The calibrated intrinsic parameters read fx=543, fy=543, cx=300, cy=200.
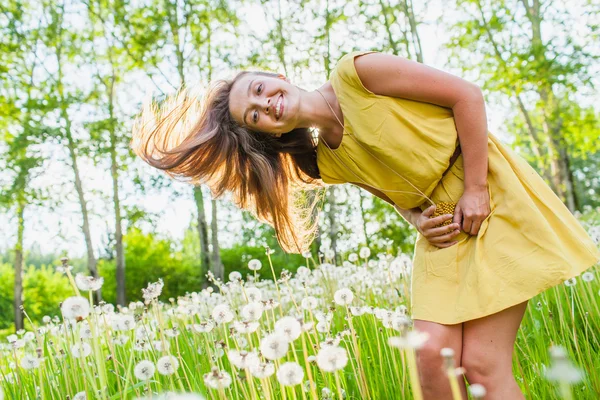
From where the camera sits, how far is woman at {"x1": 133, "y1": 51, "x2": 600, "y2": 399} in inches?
78.1

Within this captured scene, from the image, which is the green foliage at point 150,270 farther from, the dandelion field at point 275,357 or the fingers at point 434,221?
the fingers at point 434,221

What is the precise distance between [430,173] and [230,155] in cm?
111

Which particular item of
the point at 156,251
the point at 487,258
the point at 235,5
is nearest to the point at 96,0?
the point at 235,5

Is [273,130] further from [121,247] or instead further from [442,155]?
[121,247]

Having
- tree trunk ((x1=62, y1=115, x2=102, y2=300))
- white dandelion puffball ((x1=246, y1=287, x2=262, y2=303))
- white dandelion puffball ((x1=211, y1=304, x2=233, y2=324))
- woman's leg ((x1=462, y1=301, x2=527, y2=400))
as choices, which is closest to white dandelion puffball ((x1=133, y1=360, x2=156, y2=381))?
white dandelion puffball ((x1=211, y1=304, x2=233, y2=324))

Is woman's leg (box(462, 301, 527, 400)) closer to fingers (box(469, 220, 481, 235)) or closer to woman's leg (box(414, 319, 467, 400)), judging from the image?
woman's leg (box(414, 319, 467, 400))

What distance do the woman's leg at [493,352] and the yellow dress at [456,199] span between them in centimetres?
8

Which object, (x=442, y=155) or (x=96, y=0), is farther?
(x=96, y=0)

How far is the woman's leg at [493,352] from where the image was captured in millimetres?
1910

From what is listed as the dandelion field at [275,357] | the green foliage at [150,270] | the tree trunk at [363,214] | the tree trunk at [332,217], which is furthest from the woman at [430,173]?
the green foliage at [150,270]

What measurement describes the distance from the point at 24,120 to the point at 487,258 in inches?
559

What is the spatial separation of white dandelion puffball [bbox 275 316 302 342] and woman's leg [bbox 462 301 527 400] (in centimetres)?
78

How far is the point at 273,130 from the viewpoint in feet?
8.37

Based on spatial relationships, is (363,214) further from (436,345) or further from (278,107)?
(436,345)
